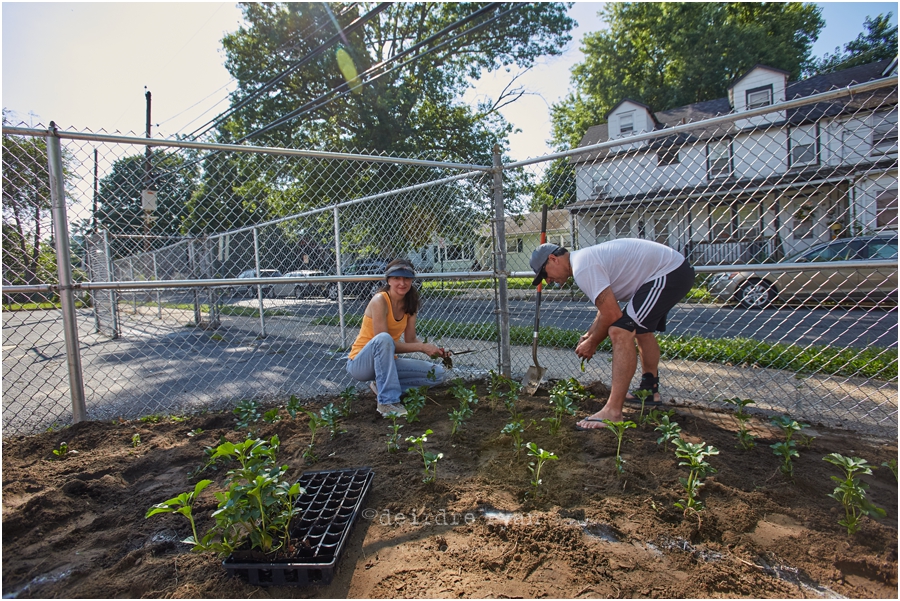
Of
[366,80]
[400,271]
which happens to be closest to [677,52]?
[366,80]

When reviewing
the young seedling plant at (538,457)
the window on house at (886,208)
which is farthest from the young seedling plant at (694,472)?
the window on house at (886,208)

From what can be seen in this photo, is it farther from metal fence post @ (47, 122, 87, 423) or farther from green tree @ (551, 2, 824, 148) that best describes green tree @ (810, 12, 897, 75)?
metal fence post @ (47, 122, 87, 423)

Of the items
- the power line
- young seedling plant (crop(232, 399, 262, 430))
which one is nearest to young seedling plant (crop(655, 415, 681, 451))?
young seedling plant (crop(232, 399, 262, 430))

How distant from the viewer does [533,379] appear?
4.23 metres

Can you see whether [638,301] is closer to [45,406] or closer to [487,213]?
[487,213]

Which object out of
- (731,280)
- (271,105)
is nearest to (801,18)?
(271,105)

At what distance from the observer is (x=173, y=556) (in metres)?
1.97

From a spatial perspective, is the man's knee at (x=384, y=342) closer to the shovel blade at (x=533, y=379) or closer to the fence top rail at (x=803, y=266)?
the shovel blade at (x=533, y=379)

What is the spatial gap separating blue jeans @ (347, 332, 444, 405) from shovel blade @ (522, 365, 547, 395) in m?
0.81

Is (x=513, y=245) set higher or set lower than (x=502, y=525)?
higher

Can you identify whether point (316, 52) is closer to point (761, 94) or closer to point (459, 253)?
point (459, 253)

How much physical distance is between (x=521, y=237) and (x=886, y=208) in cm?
272

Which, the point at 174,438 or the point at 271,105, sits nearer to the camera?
the point at 174,438

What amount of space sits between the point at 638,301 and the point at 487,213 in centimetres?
189
